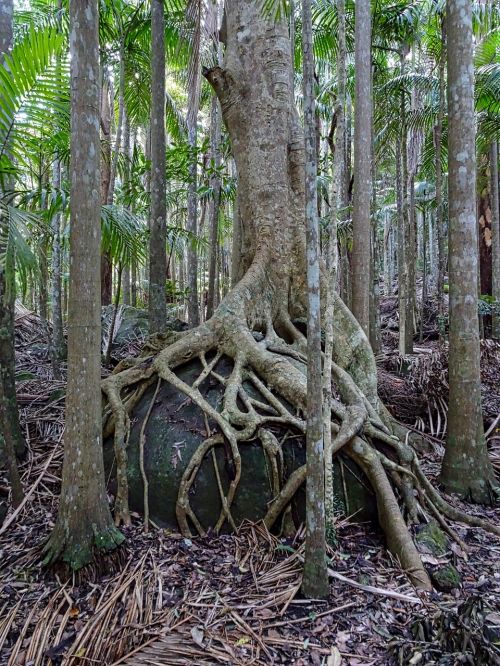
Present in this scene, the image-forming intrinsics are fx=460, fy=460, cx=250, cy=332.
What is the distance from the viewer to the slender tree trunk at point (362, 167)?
19.3ft

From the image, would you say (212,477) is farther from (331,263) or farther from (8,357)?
(8,357)

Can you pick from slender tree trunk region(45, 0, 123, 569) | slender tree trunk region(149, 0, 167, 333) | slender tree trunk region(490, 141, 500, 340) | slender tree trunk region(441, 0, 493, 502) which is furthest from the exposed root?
slender tree trunk region(490, 141, 500, 340)

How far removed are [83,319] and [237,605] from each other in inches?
72.7

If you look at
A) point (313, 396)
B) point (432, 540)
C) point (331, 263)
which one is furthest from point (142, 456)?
point (432, 540)

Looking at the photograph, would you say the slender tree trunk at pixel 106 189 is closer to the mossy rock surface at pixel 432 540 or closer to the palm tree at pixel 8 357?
the palm tree at pixel 8 357

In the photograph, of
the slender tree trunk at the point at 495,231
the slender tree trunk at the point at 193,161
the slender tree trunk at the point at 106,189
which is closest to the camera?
the slender tree trunk at the point at 193,161

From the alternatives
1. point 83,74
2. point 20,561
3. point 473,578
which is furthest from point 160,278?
point 473,578

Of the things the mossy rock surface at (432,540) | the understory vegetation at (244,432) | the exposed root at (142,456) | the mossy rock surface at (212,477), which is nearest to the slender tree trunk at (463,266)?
the understory vegetation at (244,432)

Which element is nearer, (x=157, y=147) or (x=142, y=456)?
(x=142, y=456)

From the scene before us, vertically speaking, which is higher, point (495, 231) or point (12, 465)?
point (495, 231)

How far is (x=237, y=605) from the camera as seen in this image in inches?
102

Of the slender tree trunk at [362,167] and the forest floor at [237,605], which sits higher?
the slender tree trunk at [362,167]

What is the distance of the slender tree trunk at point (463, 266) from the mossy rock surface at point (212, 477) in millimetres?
1226

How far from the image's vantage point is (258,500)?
133 inches
